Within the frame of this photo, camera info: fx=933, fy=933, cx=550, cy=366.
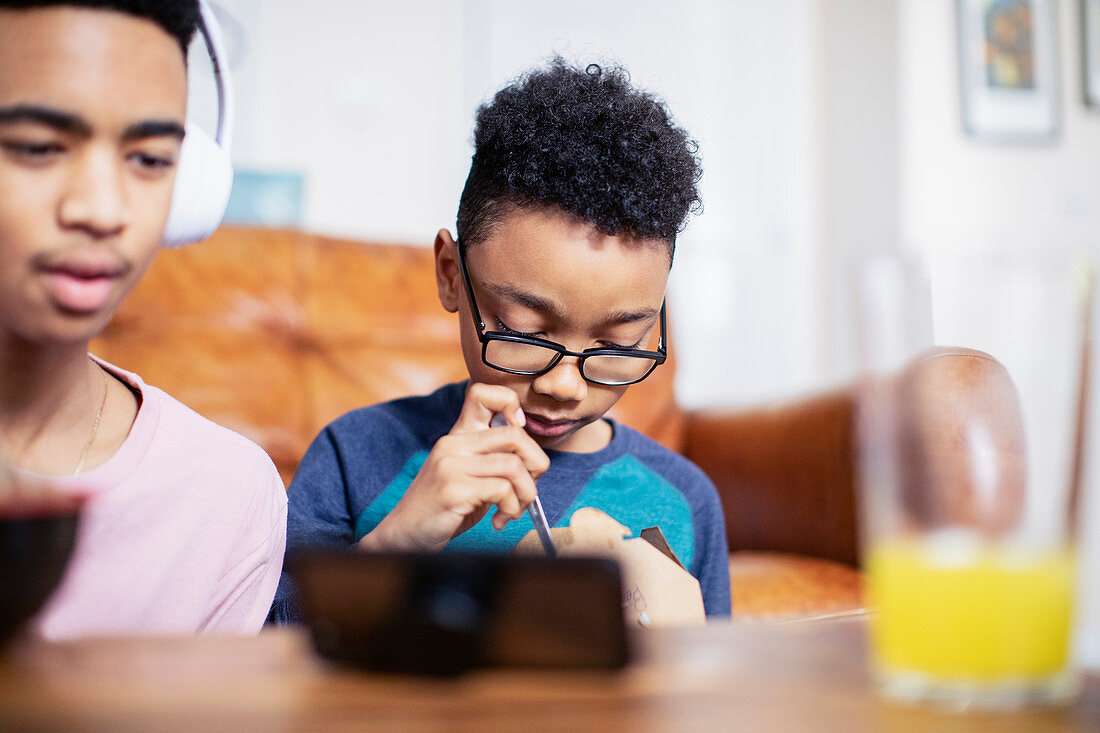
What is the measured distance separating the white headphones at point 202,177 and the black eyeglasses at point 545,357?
0.27 metres

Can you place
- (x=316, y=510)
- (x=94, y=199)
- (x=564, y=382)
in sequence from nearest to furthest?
(x=94, y=199)
(x=564, y=382)
(x=316, y=510)

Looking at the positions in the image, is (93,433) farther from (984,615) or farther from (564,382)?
(984,615)

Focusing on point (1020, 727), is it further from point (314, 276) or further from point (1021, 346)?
point (314, 276)

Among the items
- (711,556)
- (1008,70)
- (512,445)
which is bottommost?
(711,556)

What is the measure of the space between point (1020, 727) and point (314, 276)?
1.56 meters

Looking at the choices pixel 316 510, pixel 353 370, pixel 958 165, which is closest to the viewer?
pixel 316 510

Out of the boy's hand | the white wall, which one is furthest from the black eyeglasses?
the white wall

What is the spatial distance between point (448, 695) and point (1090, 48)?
11.1 feet

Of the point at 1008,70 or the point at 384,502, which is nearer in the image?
the point at 384,502

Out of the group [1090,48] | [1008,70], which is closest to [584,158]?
[1008,70]

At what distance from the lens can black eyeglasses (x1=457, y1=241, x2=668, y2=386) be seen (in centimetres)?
86

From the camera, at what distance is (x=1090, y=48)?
2.99 meters

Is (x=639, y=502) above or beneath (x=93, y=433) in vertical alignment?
beneath

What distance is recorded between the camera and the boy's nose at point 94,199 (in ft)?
1.90
